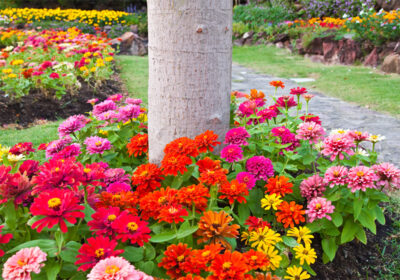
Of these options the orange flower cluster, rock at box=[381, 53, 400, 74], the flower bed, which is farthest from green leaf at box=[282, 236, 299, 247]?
rock at box=[381, 53, 400, 74]

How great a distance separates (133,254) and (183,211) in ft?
0.83

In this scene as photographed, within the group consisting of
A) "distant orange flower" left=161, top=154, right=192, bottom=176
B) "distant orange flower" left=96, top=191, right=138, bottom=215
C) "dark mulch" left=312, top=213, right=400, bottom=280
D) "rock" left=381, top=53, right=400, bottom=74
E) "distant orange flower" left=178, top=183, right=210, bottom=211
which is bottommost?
"dark mulch" left=312, top=213, right=400, bottom=280

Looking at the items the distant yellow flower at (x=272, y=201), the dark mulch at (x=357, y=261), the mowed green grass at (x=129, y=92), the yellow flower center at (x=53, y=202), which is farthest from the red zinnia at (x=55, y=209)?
the mowed green grass at (x=129, y=92)

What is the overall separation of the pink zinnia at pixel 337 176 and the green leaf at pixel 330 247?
31 cm

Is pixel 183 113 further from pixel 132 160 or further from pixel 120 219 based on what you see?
pixel 120 219

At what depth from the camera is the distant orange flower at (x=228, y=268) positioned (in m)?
1.21

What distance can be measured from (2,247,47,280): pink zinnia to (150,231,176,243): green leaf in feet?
1.54

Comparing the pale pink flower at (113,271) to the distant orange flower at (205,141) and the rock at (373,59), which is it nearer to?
the distant orange flower at (205,141)

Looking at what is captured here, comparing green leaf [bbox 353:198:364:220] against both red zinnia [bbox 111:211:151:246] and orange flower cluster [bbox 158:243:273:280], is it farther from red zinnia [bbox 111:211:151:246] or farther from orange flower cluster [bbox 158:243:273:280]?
red zinnia [bbox 111:211:151:246]

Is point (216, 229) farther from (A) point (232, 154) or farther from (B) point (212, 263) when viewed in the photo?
(A) point (232, 154)

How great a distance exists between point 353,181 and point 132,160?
1.40 metres

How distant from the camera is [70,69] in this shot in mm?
5207

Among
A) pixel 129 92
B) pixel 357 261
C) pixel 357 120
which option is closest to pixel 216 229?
pixel 357 261

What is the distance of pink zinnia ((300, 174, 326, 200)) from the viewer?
1.83 m
